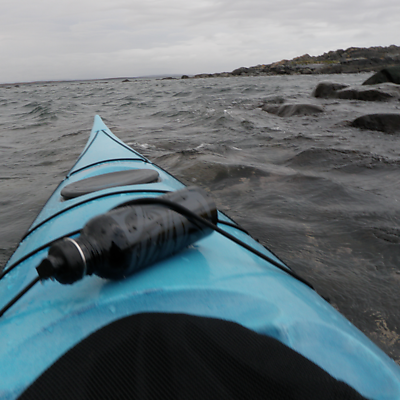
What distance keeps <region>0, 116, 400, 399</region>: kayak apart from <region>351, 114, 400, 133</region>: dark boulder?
261 inches

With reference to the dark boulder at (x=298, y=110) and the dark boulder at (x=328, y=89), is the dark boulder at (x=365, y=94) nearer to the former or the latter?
the dark boulder at (x=328, y=89)

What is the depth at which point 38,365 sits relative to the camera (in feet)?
2.49

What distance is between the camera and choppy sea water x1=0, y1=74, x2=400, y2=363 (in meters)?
2.17

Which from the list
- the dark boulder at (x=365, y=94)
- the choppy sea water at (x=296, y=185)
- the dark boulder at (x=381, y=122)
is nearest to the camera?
the choppy sea water at (x=296, y=185)

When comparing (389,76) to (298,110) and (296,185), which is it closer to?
(298,110)

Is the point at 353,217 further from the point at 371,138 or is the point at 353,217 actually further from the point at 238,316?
the point at 371,138

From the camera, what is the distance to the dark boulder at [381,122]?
6406mm

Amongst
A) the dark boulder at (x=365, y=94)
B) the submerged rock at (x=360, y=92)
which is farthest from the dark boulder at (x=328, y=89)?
the dark boulder at (x=365, y=94)

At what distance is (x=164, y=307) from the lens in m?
0.87

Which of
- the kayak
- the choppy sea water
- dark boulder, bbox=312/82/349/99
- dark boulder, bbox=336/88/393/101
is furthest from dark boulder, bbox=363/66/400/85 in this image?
the kayak

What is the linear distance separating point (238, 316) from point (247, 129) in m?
6.96

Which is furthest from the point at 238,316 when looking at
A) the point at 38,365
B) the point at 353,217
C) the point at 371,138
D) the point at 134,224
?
the point at 371,138

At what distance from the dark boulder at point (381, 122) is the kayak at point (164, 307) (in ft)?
21.7

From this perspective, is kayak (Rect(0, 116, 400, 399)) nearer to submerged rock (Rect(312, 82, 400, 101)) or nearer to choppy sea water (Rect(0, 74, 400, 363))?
choppy sea water (Rect(0, 74, 400, 363))
